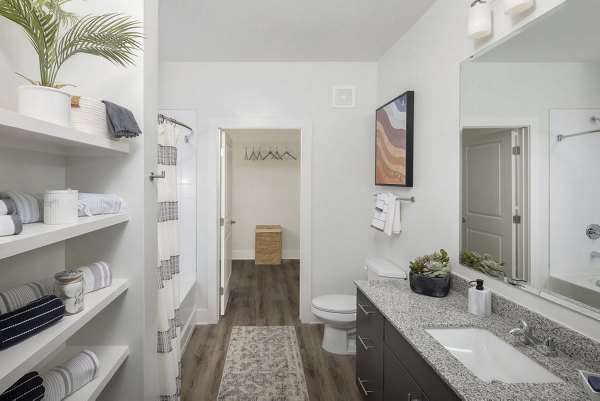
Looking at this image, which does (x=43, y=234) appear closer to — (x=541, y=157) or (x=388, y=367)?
(x=388, y=367)

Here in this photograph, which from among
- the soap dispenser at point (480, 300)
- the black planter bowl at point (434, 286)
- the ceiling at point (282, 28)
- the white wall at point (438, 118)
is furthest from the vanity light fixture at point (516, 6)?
the black planter bowl at point (434, 286)

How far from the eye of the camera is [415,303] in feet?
5.70

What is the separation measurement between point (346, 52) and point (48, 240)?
285cm

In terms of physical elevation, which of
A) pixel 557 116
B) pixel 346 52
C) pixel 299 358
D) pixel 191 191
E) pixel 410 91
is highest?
pixel 346 52

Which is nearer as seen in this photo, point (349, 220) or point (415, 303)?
point (415, 303)

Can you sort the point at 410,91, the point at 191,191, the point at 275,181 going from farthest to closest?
1. the point at 275,181
2. the point at 191,191
3. the point at 410,91

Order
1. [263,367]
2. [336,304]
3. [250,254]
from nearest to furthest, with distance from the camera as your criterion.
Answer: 1. [263,367]
2. [336,304]
3. [250,254]

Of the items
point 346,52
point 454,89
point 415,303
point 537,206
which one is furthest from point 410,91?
point 415,303

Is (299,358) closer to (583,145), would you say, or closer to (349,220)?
(349,220)

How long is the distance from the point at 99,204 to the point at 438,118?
1.98 m

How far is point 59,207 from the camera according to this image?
3.33ft

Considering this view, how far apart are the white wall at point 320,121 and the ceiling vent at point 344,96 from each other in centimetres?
5

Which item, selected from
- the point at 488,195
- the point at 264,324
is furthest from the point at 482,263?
the point at 264,324

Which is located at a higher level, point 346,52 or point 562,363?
point 346,52
